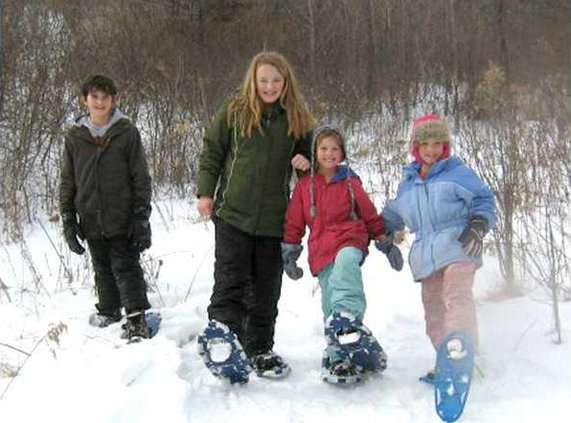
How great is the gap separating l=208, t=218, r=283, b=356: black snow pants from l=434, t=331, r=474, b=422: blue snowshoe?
904 millimetres

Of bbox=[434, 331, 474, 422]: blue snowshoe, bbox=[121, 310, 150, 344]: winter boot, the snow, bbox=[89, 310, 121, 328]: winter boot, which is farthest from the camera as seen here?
bbox=[89, 310, 121, 328]: winter boot

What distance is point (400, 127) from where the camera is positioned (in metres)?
10.1

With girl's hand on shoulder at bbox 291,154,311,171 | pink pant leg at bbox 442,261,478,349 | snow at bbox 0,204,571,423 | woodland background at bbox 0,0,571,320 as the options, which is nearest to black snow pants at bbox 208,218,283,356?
snow at bbox 0,204,571,423

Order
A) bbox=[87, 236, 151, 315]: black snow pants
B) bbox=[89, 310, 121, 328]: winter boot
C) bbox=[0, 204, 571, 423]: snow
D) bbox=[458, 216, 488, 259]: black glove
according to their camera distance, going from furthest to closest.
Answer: bbox=[89, 310, 121, 328]: winter boot → bbox=[87, 236, 151, 315]: black snow pants → bbox=[458, 216, 488, 259]: black glove → bbox=[0, 204, 571, 423]: snow

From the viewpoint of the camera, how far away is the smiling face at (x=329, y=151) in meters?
3.19

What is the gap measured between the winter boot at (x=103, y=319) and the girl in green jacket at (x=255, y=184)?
942mm

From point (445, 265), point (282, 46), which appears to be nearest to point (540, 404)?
point (445, 265)

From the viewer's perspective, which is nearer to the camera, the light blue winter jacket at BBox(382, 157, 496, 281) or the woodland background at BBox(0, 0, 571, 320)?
the light blue winter jacket at BBox(382, 157, 496, 281)

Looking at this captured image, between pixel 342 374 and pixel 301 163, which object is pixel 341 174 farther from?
pixel 342 374

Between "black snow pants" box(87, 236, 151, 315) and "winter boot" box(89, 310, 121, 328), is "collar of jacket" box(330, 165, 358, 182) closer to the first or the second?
"black snow pants" box(87, 236, 151, 315)

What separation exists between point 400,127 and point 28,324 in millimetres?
7163

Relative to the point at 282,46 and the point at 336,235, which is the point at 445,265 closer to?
the point at 336,235

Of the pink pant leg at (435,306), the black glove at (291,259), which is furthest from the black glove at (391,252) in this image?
the black glove at (291,259)

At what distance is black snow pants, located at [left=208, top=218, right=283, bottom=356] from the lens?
320 centimetres
